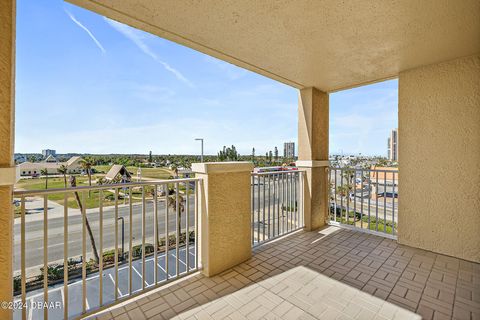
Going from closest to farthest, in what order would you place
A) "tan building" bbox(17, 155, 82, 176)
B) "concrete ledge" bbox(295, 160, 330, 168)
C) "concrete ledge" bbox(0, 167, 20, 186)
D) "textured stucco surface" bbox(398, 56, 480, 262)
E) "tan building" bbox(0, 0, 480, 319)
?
1. "concrete ledge" bbox(0, 167, 20, 186)
2. "tan building" bbox(17, 155, 82, 176)
3. "tan building" bbox(0, 0, 480, 319)
4. "textured stucco surface" bbox(398, 56, 480, 262)
5. "concrete ledge" bbox(295, 160, 330, 168)

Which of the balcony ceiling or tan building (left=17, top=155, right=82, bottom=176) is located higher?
the balcony ceiling

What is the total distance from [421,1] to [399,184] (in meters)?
2.48

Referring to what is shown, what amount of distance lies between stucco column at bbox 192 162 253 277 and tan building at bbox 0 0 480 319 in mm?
15

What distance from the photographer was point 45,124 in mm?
15828

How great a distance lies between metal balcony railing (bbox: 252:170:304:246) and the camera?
3.25 metres

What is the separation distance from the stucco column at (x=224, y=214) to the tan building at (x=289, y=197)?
0.05 feet

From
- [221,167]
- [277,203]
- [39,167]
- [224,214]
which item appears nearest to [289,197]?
[277,203]

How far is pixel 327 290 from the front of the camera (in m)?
2.12

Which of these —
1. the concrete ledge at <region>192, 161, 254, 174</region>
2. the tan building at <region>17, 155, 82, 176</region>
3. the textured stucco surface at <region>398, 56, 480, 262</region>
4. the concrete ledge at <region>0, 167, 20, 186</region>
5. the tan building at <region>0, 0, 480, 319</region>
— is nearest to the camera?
the concrete ledge at <region>0, 167, 20, 186</region>

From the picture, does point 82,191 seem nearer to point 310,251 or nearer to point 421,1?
point 310,251

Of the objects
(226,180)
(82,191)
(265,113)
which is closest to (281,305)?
(226,180)

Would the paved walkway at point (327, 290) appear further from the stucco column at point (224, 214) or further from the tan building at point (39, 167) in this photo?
the tan building at point (39, 167)

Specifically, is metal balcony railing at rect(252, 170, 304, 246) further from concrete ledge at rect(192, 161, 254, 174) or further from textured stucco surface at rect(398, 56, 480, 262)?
textured stucco surface at rect(398, 56, 480, 262)

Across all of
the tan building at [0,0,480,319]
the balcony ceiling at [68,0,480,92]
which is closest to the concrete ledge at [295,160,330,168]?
the tan building at [0,0,480,319]
